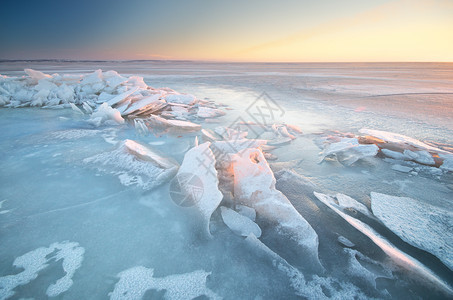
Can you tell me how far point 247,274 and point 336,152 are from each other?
5.92 feet

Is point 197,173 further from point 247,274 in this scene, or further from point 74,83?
point 74,83

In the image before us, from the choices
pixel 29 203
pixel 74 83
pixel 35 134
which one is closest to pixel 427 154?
pixel 29 203

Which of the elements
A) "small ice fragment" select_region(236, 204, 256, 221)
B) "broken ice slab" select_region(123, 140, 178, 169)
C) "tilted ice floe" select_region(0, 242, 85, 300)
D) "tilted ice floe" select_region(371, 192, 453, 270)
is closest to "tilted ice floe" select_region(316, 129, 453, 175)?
"tilted ice floe" select_region(371, 192, 453, 270)

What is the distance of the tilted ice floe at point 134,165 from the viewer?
1877 millimetres

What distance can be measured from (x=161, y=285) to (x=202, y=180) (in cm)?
79

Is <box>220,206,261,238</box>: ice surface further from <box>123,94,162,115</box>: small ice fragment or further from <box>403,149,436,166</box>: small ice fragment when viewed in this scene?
<box>123,94,162,115</box>: small ice fragment

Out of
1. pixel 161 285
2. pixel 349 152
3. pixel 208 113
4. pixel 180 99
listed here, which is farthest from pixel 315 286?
pixel 180 99

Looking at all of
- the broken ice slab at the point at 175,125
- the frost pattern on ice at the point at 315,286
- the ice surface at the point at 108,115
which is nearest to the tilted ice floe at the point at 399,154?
the frost pattern on ice at the point at 315,286

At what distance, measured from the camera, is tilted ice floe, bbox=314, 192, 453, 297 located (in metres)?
0.96

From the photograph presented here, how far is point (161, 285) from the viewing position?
3.35 ft

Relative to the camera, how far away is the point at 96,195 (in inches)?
66.3

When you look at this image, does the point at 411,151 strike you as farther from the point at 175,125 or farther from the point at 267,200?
the point at 175,125

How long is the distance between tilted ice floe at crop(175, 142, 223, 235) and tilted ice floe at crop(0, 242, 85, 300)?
765 mm

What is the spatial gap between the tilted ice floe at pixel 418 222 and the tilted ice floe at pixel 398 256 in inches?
4.9
